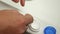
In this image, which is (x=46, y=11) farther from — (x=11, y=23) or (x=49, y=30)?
(x=11, y=23)

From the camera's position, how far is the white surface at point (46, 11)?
92 centimetres

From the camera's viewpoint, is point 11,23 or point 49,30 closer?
point 11,23

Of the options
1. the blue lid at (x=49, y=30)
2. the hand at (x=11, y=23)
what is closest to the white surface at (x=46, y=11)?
the blue lid at (x=49, y=30)

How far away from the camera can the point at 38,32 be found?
2.95ft

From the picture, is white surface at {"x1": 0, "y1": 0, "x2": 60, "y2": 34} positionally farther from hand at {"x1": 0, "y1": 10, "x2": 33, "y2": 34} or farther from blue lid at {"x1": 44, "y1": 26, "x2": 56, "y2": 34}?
hand at {"x1": 0, "y1": 10, "x2": 33, "y2": 34}

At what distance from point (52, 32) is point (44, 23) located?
92 mm

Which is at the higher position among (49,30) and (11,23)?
(11,23)

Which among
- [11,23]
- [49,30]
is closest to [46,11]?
[49,30]

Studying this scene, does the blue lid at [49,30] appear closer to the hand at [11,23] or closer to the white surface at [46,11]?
the white surface at [46,11]

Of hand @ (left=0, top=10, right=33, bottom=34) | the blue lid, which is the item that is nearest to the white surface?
the blue lid

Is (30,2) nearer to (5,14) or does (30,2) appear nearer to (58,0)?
(58,0)

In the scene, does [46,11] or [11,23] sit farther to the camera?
[46,11]

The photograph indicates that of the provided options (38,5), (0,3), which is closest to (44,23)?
(38,5)

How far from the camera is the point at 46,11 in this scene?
3.08 feet
